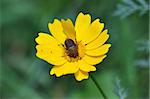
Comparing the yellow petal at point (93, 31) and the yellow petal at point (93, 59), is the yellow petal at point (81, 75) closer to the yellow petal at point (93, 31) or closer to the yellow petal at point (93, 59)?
the yellow petal at point (93, 59)

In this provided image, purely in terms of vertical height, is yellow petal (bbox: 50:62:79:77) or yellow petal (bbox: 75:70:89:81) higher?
yellow petal (bbox: 50:62:79:77)

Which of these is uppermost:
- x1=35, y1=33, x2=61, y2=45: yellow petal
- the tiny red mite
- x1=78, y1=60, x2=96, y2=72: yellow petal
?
x1=35, y1=33, x2=61, y2=45: yellow petal

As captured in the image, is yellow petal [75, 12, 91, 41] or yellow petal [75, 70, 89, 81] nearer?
yellow petal [75, 70, 89, 81]

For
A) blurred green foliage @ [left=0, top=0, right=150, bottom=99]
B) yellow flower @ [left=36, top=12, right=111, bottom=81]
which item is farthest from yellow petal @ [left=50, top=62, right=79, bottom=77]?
blurred green foliage @ [left=0, top=0, right=150, bottom=99]

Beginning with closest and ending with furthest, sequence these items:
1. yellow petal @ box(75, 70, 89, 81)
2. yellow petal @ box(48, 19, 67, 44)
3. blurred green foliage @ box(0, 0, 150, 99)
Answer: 1. yellow petal @ box(75, 70, 89, 81)
2. yellow petal @ box(48, 19, 67, 44)
3. blurred green foliage @ box(0, 0, 150, 99)

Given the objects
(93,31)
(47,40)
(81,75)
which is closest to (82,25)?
(93,31)

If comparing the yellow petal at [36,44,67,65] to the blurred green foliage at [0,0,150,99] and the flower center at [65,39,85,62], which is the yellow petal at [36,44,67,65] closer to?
the flower center at [65,39,85,62]

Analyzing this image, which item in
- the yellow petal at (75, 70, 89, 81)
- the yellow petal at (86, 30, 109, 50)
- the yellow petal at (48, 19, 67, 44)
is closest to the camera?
the yellow petal at (75, 70, 89, 81)

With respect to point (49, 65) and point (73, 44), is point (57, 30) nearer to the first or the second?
point (73, 44)
